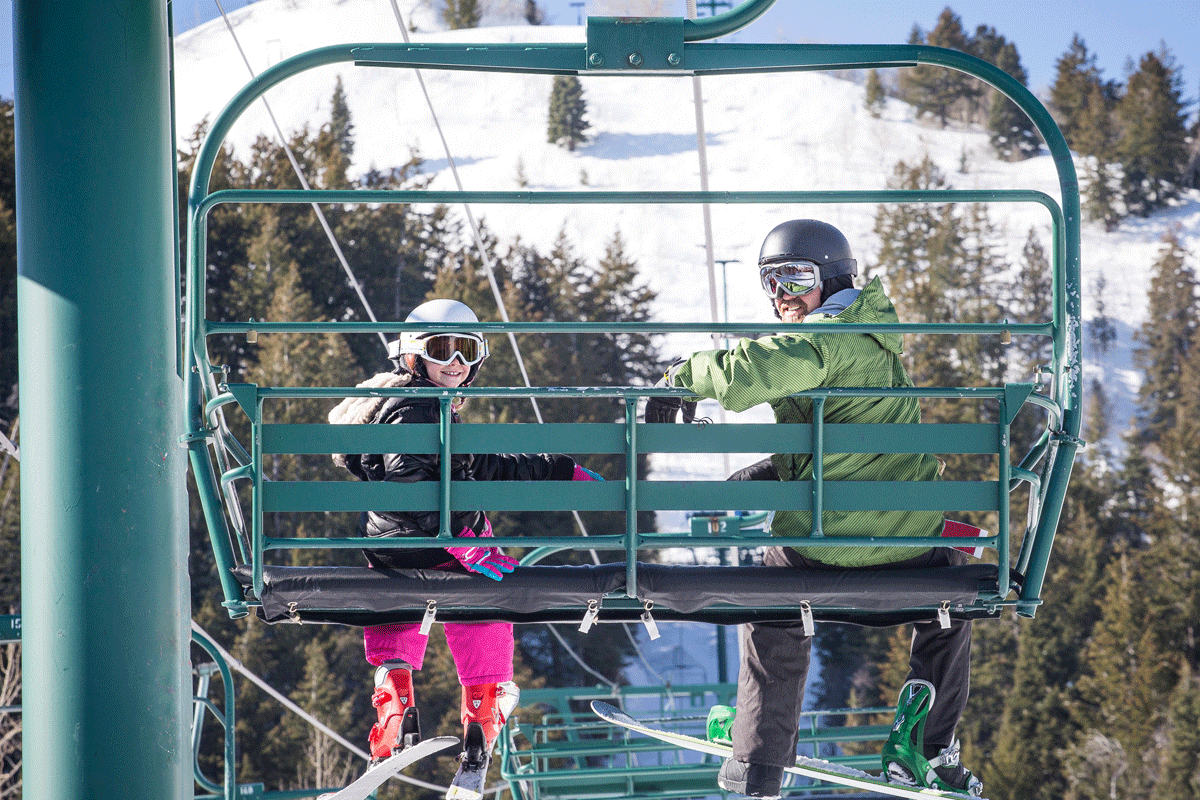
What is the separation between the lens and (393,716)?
3.40 m

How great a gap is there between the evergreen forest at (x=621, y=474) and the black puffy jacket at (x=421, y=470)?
1908 cm

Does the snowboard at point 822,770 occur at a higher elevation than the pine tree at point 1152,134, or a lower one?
lower

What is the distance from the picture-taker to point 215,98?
6256cm

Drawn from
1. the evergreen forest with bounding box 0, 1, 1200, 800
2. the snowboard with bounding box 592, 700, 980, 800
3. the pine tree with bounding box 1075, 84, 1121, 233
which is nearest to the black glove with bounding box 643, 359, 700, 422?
the snowboard with bounding box 592, 700, 980, 800

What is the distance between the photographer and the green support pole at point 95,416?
2.37 metres

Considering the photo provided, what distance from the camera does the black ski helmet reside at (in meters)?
3.08

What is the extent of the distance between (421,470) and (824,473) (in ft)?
3.40

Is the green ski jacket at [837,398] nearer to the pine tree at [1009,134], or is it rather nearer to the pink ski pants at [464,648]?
the pink ski pants at [464,648]

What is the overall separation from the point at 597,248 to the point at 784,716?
196ft

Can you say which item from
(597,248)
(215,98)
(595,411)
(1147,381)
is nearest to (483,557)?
(595,411)

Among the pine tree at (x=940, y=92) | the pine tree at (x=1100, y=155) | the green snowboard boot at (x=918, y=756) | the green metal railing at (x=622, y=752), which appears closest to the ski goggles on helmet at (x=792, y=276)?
the green snowboard boot at (x=918, y=756)

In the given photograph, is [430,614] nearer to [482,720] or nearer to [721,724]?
[482,720]

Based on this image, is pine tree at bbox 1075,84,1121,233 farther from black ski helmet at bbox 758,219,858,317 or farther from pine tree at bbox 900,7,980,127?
black ski helmet at bbox 758,219,858,317

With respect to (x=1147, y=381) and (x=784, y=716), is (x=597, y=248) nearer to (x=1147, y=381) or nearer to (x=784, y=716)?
(x=1147, y=381)
